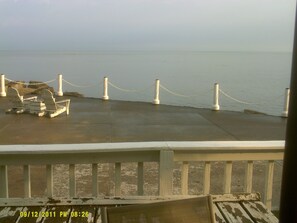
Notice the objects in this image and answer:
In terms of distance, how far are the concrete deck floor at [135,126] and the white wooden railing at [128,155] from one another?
622 centimetres

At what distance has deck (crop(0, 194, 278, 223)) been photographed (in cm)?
219

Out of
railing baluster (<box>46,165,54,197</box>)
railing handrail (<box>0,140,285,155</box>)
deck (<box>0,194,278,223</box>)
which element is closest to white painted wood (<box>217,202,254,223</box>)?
deck (<box>0,194,278,223</box>)

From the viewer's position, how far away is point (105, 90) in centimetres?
1725

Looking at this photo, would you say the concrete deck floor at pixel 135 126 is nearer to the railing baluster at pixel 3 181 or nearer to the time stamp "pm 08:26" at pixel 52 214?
the railing baluster at pixel 3 181

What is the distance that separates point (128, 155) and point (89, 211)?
2.44ft

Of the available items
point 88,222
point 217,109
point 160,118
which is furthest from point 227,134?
point 88,222

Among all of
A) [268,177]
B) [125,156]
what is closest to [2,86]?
[125,156]

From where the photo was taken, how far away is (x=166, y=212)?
5.55 feet

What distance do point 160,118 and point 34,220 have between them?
10.7 meters

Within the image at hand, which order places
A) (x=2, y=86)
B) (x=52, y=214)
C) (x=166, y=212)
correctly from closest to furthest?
(x=166, y=212) → (x=52, y=214) → (x=2, y=86)

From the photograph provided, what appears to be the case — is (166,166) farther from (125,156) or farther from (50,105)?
(50,105)

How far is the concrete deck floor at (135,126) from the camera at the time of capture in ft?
31.8

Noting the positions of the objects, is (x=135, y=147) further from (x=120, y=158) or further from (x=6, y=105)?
(x=6, y=105)

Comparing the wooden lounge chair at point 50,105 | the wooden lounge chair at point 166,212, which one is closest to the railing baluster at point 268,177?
the wooden lounge chair at point 166,212
